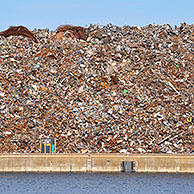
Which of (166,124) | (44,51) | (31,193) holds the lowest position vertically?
(31,193)

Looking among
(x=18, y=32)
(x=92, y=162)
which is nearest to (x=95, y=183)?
(x=92, y=162)

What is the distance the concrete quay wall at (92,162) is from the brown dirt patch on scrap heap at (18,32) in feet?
50.9

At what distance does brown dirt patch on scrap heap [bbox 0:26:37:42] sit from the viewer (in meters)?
50.9

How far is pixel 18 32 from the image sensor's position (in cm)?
5169

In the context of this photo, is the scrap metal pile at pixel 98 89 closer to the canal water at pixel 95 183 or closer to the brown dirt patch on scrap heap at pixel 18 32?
the brown dirt patch on scrap heap at pixel 18 32

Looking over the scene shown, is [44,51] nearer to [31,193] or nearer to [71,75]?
[71,75]

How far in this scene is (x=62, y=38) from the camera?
50906 millimetres

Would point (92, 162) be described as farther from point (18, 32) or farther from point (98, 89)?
point (18, 32)

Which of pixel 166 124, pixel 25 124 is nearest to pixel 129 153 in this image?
pixel 166 124

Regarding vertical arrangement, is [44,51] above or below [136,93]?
above

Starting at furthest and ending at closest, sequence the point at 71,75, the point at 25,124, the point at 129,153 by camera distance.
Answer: the point at 71,75
the point at 25,124
the point at 129,153

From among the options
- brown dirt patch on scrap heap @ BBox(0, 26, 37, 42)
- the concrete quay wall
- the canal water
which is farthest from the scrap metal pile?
the canal water

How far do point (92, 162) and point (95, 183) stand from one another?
3185 mm

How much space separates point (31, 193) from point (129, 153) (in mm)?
10479
